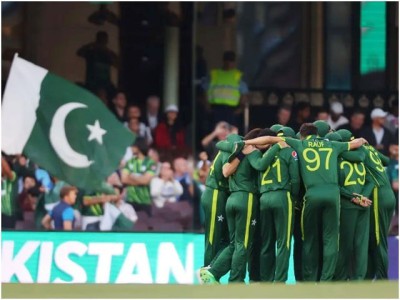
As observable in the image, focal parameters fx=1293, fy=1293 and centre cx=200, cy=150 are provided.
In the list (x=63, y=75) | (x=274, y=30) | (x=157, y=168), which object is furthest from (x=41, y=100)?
(x=274, y=30)

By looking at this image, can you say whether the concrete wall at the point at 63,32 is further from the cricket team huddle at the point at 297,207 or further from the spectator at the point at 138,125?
the cricket team huddle at the point at 297,207

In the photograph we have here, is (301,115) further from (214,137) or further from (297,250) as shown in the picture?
(297,250)

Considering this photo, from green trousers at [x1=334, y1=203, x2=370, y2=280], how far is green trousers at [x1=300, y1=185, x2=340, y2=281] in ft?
0.74

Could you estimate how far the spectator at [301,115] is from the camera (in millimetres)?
18703

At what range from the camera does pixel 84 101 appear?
18875 mm

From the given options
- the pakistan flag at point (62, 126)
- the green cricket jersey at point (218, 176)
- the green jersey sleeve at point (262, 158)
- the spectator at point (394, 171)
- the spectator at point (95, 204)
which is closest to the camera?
the green jersey sleeve at point (262, 158)

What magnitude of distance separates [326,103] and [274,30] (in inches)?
52.9

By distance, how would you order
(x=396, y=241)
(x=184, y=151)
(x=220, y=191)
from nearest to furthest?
→ (x=220, y=191) < (x=396, y=241) < (x=184, y=151)

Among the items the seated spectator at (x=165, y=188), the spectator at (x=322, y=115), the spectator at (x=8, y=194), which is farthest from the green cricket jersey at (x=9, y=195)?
the spectator at (x=322, y=115)

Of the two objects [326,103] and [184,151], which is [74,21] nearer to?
[184,151]

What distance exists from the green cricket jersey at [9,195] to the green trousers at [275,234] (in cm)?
564

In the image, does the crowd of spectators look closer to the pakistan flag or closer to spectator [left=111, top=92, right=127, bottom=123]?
spectator [left=111, top=92, right=127, bottom=123]

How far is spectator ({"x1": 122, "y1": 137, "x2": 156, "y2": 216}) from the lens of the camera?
18.6 metres

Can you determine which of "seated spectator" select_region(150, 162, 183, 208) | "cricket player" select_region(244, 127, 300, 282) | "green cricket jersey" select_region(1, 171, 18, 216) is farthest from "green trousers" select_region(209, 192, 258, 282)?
"green cricket jersey" select_region(1, 171, 18, 216)
